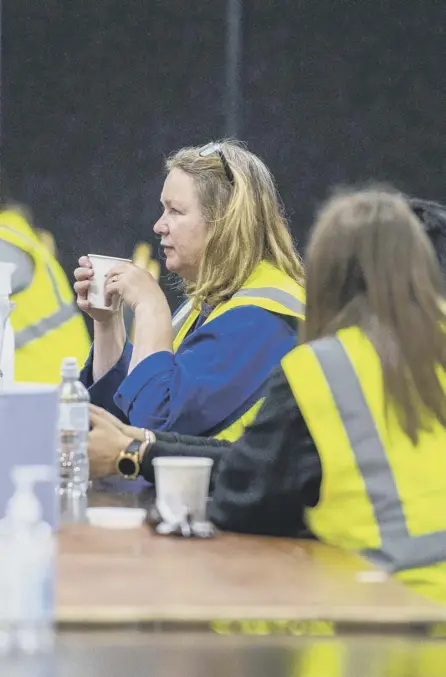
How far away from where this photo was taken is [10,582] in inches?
38.3

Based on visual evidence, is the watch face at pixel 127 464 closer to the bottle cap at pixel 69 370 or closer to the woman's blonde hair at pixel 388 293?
the bottle cap at pixel 69 370

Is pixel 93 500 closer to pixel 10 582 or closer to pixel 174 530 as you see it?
pixel 174 530

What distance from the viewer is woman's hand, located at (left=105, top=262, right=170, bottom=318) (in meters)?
2.41

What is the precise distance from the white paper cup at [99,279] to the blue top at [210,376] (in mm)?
219

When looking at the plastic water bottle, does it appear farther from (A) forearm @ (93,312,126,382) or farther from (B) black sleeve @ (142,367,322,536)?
(A) forearm @ (93,312,126,382)

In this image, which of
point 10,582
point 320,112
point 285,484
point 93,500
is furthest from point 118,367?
point 10,582

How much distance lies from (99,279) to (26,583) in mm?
1500

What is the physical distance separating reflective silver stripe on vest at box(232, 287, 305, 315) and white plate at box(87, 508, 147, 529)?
2.70ft

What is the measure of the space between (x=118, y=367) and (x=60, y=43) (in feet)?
4.40

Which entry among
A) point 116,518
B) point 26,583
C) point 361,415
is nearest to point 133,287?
point 116,518

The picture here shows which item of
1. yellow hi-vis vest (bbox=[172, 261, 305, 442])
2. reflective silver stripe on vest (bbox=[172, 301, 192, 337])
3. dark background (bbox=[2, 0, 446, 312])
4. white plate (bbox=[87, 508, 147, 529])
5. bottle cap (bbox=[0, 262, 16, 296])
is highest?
dark background (bbox=[2, 0, 446, 312])

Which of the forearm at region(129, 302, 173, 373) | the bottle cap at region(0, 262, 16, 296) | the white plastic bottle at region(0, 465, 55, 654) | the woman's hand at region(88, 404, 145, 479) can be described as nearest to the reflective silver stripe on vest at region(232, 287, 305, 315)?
the forearm at region(129, 302, 173, 373)

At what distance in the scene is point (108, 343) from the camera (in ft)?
8.38

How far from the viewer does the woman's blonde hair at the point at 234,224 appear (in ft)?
8.00
